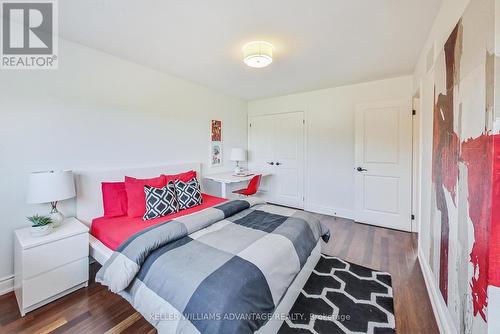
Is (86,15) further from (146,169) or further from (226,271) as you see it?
(226,271)

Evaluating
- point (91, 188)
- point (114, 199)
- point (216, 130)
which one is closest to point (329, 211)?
point (216, 130)

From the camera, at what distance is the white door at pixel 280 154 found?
4.21 metres


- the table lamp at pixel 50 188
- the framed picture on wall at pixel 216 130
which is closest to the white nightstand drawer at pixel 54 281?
the table lamp at pixel 50 188

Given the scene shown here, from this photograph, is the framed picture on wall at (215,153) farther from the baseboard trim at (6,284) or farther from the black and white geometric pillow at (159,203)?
the baseboard trim at (6,284)

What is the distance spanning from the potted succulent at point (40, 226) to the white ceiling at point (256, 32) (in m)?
1.68

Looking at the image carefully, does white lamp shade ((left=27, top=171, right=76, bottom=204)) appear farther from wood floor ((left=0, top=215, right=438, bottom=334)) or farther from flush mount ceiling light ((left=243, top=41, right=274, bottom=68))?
flush mount ceiling light ((left=243, top=41, right=274, bottom=68))

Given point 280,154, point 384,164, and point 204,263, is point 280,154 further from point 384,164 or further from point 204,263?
point 204,263

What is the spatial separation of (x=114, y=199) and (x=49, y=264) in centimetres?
76

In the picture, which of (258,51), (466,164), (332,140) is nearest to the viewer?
(466,164)

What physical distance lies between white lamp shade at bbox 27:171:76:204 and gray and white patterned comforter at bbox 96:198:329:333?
0.82 meters

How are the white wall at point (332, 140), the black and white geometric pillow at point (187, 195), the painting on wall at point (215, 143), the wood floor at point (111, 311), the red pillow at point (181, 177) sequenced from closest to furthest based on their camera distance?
1. the wood floor at point (111, 311)
2. the black and white geometric pillow at point (187, 195)
3. the red pillow at point (181, 177)
4. the white wall at point (332, 140)
5. the painting on wall at point (215, 143)

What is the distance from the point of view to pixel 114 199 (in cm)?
231

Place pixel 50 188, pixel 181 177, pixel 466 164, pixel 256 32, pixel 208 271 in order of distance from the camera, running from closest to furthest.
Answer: pixel 466 164, pixel 208 271, pixel 50 188, pixel 256 32, pixel 181 177

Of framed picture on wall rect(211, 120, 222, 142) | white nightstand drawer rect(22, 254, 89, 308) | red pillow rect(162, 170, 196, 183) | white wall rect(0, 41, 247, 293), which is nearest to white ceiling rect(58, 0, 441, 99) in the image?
white wall rect(0, 41, 247, 293)
